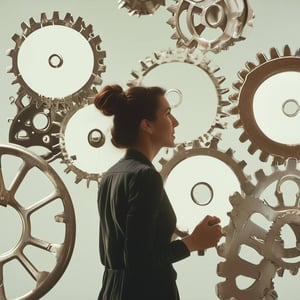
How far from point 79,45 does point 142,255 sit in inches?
39.3

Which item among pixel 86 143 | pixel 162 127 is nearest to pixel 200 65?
pixel 86 143

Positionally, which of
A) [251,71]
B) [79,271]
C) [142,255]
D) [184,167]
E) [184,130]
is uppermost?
[251,71]

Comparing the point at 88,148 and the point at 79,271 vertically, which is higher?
the point at 88,148

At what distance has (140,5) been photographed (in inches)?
76.3

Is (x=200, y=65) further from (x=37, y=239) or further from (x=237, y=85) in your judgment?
(x=37, y=239)

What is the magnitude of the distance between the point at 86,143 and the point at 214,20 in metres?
0.57

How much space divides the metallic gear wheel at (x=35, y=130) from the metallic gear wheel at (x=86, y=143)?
0.04m

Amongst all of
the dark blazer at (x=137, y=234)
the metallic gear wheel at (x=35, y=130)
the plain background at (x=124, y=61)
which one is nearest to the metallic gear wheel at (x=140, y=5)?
the plain background at (x=124, y=61)

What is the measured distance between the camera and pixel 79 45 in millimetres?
2027

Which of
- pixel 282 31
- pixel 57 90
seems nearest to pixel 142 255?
pixel 57 90

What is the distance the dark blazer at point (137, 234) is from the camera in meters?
1.24

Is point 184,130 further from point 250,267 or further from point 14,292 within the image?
point 14,292

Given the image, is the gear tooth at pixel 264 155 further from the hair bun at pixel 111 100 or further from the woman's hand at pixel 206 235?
the hair bun at pixel 111 100

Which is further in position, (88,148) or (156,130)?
(88,148)
